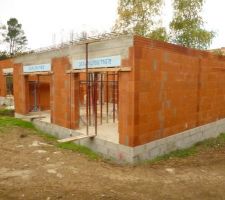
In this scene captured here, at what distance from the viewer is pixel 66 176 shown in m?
7.81

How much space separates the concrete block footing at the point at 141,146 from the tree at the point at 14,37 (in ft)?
130

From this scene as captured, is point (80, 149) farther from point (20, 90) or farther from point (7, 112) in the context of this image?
point (7, 112)

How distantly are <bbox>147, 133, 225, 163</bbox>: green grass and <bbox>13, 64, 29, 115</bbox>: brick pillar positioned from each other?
29.3ft

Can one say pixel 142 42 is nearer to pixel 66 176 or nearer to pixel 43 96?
pixel 66 176

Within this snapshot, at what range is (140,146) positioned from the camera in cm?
927

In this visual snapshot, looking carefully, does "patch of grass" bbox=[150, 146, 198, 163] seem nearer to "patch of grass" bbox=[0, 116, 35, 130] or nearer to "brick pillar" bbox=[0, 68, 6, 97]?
"patch of grass" bbox=[0, 116, 35, 130]

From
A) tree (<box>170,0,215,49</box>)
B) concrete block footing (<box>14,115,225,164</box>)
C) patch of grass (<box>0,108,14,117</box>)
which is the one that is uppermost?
tree (<box>170,0,215,49</box>)

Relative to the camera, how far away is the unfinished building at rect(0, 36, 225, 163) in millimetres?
9102

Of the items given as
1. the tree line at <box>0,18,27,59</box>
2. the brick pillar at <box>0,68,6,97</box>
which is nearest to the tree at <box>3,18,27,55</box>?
the tree line at <box>0,18,27,59</box>

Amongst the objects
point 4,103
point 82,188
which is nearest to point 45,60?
point 82,188

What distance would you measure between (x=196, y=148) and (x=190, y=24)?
12135mm

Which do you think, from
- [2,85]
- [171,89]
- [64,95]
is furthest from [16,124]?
[2,85]

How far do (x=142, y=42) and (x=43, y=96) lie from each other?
35.8 feet

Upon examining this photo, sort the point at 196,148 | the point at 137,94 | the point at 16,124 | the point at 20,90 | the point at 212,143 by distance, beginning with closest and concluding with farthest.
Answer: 1. the point at 137,94
2. the point at 196,148
3. the point at 212,143
4. the point at 16,124
5. the point at 20,90
